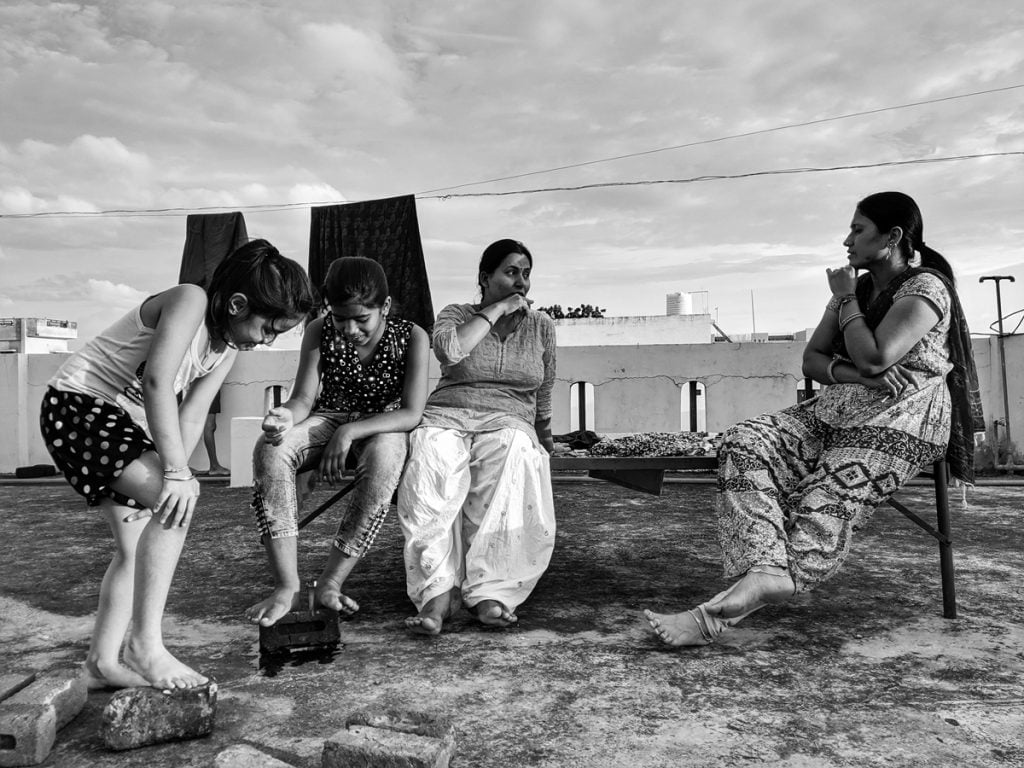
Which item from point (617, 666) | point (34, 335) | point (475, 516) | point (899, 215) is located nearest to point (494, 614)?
point (475, 516)

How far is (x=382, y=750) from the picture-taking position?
1.52m

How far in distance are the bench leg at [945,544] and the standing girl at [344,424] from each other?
182 cm

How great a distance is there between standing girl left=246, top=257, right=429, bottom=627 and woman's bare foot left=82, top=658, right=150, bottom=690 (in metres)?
0.38

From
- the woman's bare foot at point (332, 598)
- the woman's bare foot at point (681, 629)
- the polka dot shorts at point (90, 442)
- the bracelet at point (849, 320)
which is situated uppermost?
the bracelet at point (849, 320)

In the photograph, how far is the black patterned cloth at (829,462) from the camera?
98.7 inches

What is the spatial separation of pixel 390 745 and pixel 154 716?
57 cm

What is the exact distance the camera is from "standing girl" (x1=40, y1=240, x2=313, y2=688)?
6.33ft

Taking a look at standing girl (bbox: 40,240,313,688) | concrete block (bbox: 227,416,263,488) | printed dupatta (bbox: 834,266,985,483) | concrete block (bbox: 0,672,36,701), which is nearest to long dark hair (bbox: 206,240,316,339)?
standing girl (bbox: 40,240,313,688)

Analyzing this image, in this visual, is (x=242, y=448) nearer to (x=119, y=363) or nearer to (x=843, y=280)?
(x=119, y=363)

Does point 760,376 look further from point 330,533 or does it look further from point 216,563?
point 216,563

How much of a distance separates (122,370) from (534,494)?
1386mm

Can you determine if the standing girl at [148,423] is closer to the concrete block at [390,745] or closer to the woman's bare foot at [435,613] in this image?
the concrete block at [390,745]

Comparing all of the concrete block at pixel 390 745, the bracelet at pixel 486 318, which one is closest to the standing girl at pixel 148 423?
the concrete block at pixel 390 745

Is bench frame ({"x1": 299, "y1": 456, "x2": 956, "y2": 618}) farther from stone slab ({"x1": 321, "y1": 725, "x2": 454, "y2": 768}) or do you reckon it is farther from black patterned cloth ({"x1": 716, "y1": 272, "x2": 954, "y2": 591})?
stone slab ({"x1": 321, "y1": 725, "x2": 454, "y2": 768})
